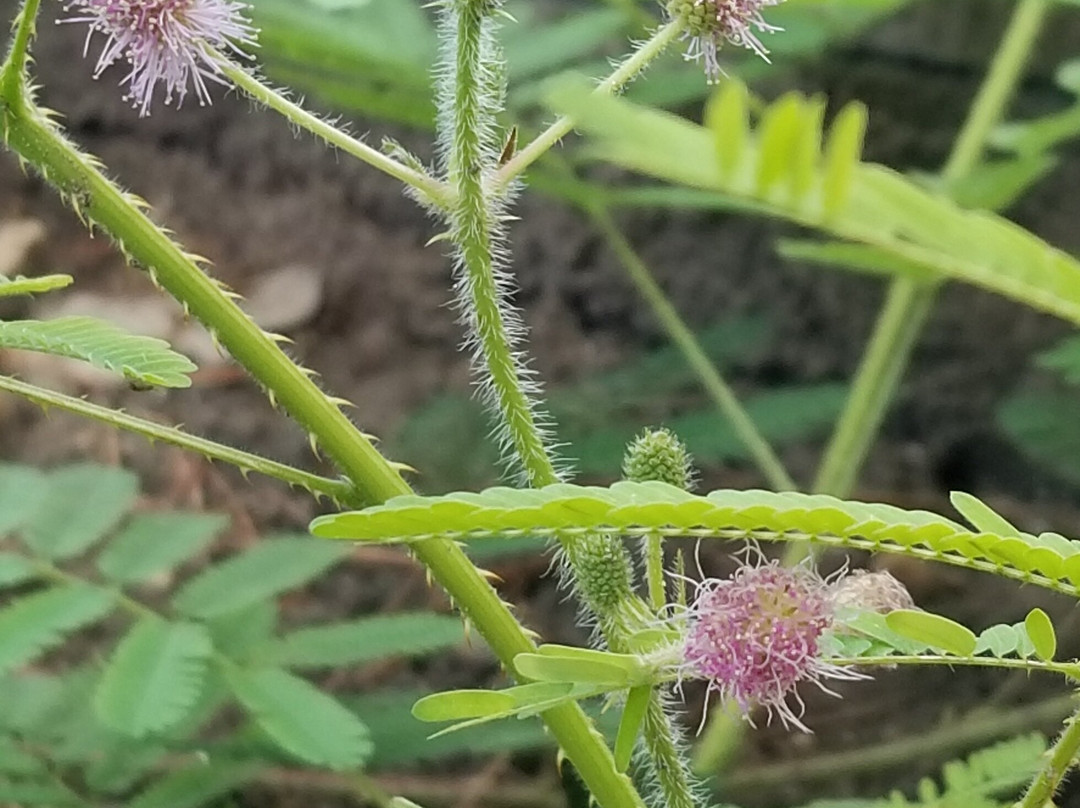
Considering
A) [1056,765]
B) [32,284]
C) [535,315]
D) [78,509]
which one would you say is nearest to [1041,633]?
[1056,765]

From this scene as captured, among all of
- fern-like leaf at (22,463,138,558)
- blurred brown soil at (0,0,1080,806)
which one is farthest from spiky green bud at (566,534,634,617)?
blurred brown soil at (0,0,1080,806)

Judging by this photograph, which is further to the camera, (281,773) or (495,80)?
(281,773)

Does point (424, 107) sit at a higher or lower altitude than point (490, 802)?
higher

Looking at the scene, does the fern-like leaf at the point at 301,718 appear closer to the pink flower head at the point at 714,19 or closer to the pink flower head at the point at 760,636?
the pink flower head at the point at 760,636

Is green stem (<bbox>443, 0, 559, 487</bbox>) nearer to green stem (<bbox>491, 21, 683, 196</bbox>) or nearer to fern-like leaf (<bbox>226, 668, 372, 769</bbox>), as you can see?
green stem (<bbox>491, 21, 683, 196</bbox>)

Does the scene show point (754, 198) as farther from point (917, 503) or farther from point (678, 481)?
point (917, 503)

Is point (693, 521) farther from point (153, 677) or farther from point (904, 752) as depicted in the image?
point (904, 752)

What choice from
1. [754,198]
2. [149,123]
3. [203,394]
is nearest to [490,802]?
[203,394]
